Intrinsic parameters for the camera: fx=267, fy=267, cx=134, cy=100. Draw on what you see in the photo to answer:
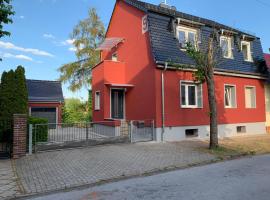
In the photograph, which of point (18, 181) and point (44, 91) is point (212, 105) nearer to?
point (18, 181)

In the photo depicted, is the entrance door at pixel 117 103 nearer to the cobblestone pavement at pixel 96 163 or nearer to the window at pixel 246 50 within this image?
the cobblestone pavement at pixel 96 163

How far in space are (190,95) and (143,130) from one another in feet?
11.8

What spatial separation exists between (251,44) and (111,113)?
10923 millimetres

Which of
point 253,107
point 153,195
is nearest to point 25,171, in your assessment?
point 153,195

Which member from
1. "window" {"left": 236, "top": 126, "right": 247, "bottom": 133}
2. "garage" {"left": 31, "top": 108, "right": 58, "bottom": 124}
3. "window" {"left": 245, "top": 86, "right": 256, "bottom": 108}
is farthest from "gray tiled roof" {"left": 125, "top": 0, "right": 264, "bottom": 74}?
"garage" {"left": 31, "top": 108, "right": 58, "bottom": 124}

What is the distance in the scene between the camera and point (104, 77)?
16.6 m

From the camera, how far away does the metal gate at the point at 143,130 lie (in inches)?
542

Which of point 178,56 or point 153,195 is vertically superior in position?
point 178,56

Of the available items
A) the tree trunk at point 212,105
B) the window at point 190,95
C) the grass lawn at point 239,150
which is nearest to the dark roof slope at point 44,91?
the window at point 190,95

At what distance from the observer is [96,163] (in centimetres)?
935

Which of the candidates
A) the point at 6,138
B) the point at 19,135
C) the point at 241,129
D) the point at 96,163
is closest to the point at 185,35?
the point at 241,129

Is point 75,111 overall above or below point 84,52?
below

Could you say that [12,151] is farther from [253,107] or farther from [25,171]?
[253,107]

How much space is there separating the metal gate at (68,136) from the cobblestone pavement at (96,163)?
477mm
